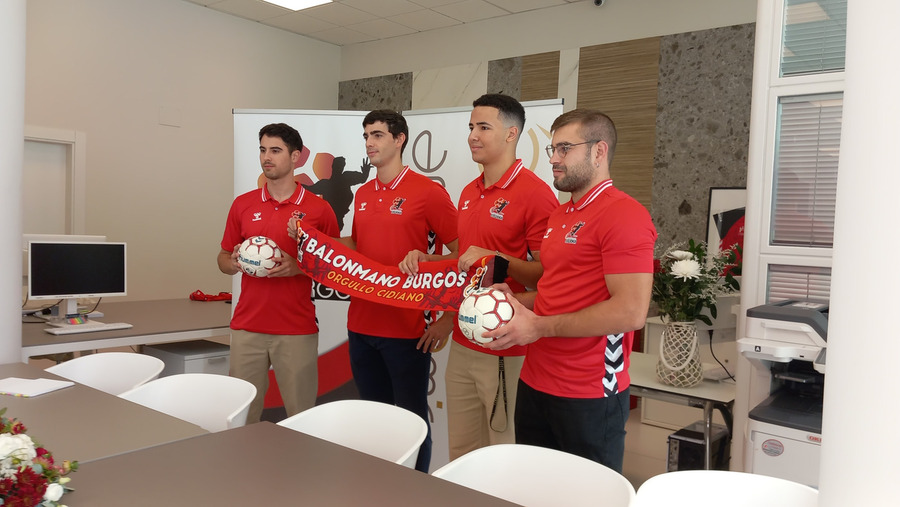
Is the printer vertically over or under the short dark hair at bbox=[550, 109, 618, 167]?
under

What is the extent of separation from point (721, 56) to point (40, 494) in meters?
5.73

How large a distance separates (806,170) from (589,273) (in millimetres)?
1283

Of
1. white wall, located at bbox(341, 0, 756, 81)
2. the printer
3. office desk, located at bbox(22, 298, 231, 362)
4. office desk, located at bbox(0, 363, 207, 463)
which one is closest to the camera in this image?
office desk, located at bbox(0, 363, 207, 463)

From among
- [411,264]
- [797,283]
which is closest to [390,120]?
[411,264]

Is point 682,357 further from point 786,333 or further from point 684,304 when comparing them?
point 786,333

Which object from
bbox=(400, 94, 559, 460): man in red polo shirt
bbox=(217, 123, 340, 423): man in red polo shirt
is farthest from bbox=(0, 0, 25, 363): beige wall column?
bbox=(400, 94, 559, 460): man in red polo shirt

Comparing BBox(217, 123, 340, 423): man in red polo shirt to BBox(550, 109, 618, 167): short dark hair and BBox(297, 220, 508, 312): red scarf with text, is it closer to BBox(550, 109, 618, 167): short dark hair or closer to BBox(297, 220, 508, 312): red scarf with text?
BBox(297, 220, 508, 312): red scarf with text

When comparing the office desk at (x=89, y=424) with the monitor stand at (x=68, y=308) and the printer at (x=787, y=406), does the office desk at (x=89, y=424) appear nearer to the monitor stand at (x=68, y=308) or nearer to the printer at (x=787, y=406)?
the monitor stand at (x=68, y=308)

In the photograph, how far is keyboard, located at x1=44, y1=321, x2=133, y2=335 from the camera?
12.0ft

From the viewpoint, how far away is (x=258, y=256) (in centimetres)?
318

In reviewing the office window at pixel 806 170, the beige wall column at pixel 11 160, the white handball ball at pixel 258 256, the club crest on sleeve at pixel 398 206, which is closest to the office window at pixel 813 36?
the office window at pixel 806 170

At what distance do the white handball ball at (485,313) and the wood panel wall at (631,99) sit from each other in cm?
424

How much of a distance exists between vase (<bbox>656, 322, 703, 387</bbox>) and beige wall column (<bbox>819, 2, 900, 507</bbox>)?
238 cm

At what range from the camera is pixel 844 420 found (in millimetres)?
1073
